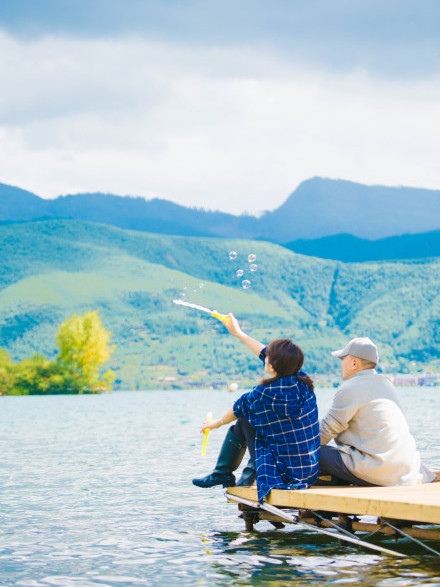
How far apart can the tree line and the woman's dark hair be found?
368 ft

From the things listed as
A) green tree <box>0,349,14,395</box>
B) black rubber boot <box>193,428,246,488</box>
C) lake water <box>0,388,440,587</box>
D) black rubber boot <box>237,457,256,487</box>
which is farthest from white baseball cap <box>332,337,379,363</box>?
green tree <box>0,349,14,395</box>

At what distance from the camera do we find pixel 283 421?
9.95 meters

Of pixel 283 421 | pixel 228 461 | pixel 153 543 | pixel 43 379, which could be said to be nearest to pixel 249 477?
pixel 228 461

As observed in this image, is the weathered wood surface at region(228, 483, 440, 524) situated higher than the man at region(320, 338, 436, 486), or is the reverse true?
the man at region(320, 338, 436, 486)

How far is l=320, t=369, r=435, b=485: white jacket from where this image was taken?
9.98 m

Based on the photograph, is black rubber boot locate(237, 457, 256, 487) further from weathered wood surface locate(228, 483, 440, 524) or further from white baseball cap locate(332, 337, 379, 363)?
white baseball cap locate(332, 337, 379, 363)

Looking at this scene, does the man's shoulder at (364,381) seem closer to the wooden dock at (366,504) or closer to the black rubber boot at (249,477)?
the wooden dock at (366,504)

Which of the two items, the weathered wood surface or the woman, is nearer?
the weathered wood surface

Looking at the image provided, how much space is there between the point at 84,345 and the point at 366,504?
11452 centimetres

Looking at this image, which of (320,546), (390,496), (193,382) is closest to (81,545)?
(320,546)

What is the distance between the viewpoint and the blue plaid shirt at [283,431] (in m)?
9.87

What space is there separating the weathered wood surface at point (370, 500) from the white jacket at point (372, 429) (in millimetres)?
210

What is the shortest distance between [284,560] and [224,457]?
1.45 meters

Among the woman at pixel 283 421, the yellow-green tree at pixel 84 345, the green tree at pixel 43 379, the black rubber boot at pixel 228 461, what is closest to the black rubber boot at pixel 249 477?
the black rubber boot at pixel 228 461
